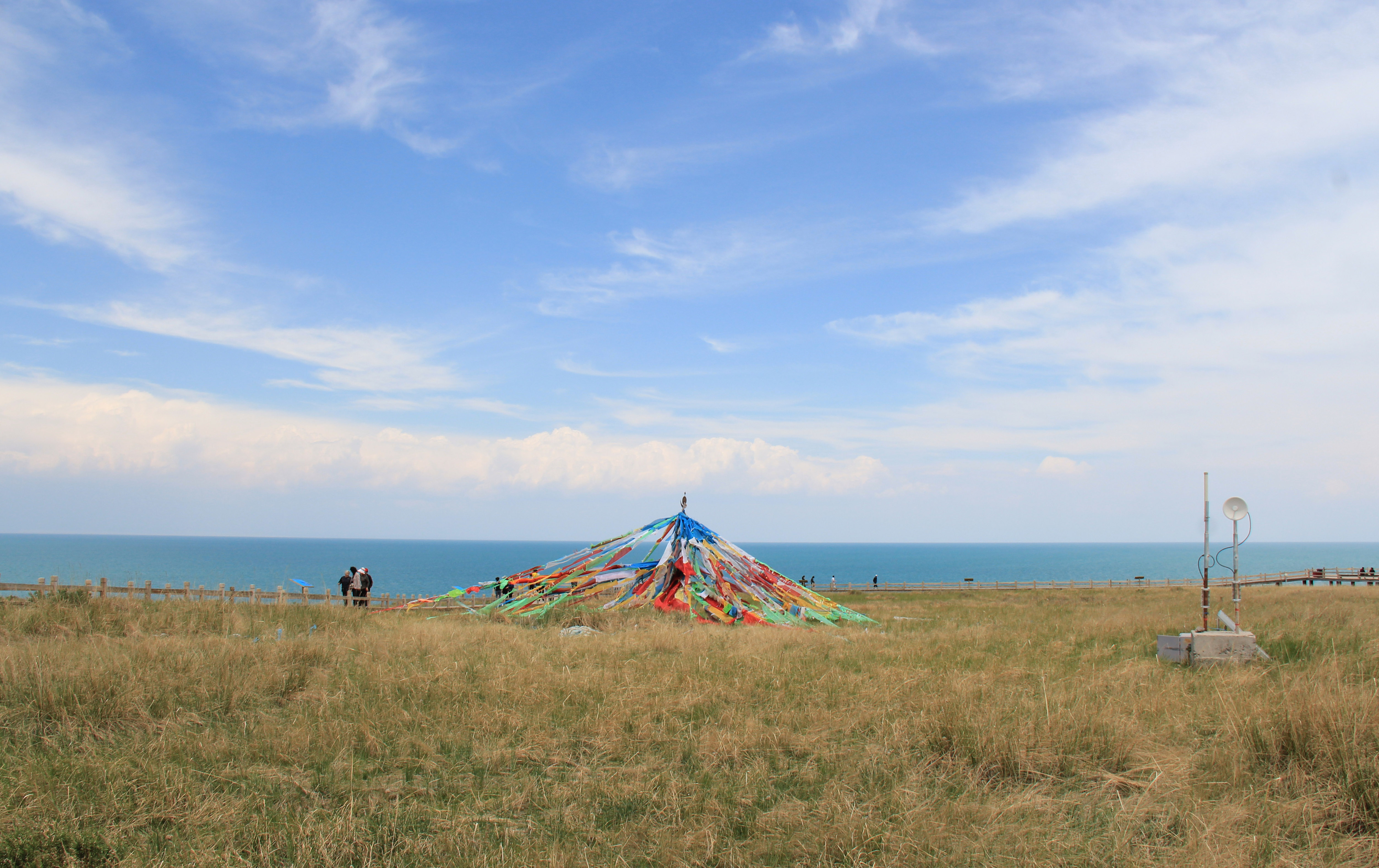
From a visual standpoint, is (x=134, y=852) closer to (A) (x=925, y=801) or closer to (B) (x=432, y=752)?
(B) (x=432, y=752)

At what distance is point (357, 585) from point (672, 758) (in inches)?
691

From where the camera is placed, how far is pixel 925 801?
5.54 meters

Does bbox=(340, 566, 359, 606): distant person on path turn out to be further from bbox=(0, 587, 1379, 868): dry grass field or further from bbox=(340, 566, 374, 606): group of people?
bbox=(0, 587, 1379, 868): dry grass field

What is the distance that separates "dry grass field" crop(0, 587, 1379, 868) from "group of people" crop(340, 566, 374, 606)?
9.73 metres

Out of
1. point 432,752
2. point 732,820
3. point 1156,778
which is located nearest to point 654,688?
point 432,752

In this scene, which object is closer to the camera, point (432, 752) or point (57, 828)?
point (57, 828)

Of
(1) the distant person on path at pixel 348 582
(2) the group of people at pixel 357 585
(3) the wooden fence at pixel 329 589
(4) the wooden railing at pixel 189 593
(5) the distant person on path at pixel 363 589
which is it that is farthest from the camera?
(1) the distant person on path at pixel 348 582

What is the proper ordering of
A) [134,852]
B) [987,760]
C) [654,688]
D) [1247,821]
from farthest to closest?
[654,688] → [987,760] → [1247,821] → [134,852]

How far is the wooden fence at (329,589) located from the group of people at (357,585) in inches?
7.0

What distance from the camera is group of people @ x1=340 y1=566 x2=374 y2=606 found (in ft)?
69.7

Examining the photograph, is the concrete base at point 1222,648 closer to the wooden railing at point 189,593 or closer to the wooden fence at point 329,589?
the wooden fence at point 329,589

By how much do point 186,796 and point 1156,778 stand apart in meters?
6.96

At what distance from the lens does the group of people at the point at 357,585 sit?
69.7ft

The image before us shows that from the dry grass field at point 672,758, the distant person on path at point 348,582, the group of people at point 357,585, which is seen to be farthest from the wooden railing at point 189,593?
the dry grass field at point 672,758
